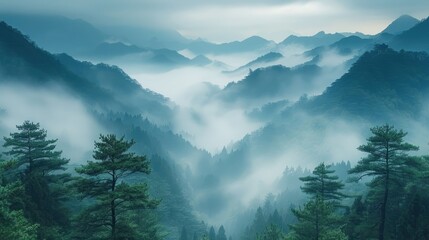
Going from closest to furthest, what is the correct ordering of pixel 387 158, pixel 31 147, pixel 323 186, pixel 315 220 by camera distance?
pixel 315 220 → pixel 387 158 → pixel 323 186 → pixel 31 147

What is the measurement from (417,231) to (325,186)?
30.7ft

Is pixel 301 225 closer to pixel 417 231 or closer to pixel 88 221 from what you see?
pixel 417 231

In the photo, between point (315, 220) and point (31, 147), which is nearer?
point (315, 220)

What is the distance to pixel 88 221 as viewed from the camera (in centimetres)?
2508

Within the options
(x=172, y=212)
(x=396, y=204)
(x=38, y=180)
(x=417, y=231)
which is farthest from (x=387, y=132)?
(x=172, y=212)

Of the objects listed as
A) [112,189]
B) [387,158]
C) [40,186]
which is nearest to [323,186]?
[387,158]

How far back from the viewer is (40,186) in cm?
4116

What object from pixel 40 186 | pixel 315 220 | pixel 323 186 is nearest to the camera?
pixel 315 220

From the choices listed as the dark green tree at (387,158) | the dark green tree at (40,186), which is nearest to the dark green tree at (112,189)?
the dark green tree at (40,186)

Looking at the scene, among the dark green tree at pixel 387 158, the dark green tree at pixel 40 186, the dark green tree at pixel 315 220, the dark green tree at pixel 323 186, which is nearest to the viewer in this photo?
the dark green tree at pixel 315 220

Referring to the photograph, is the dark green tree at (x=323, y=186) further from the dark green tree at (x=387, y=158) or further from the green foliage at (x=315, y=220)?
the green foliage at (x=315, y=220)

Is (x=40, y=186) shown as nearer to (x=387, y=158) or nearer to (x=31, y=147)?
(x=31, y=147)

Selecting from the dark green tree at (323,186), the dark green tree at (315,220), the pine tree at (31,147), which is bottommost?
the dark green tree at (315,220)

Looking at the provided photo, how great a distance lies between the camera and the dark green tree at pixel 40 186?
3756cm
